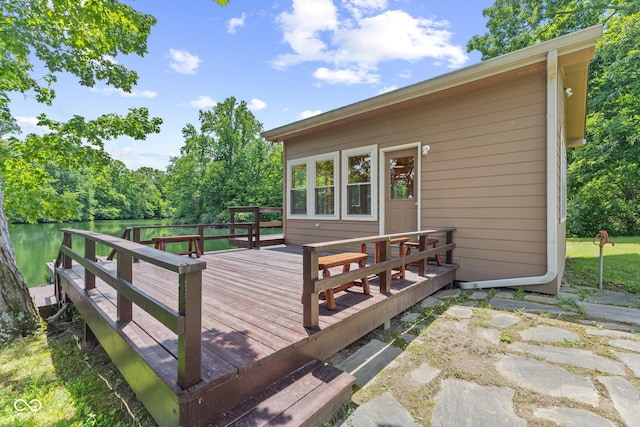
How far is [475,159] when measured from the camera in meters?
4.28

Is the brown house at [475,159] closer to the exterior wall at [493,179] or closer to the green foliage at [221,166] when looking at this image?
the exterior wall at [493,179]

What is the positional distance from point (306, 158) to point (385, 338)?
4.66 meters

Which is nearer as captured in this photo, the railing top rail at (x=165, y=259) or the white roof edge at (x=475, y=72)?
the railing top rail at (x=165, y=259)

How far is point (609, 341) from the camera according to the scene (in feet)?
8.38

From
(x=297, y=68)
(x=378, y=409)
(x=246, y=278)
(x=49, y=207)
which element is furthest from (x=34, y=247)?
(x=378, y=409)

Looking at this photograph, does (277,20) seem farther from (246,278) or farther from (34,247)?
(34,247)

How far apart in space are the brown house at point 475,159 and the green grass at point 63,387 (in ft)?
13.8

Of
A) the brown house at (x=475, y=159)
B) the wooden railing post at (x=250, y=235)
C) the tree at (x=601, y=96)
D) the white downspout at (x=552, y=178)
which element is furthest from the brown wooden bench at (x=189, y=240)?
the tree at (x=601, y=96)

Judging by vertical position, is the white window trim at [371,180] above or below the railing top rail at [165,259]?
above

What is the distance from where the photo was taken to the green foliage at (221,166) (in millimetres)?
21625

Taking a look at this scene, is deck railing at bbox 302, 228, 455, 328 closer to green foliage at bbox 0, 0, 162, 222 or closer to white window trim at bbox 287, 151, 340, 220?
white window trim at bbox 287, 151, 340, 220

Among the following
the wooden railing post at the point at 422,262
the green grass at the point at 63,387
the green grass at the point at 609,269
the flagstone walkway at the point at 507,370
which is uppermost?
the wooden railing post at the point at 422,262

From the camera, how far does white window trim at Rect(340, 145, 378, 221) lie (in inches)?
212

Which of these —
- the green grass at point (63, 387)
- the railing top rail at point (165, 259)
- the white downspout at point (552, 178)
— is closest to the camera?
the railing top rail at point (165, 259)
